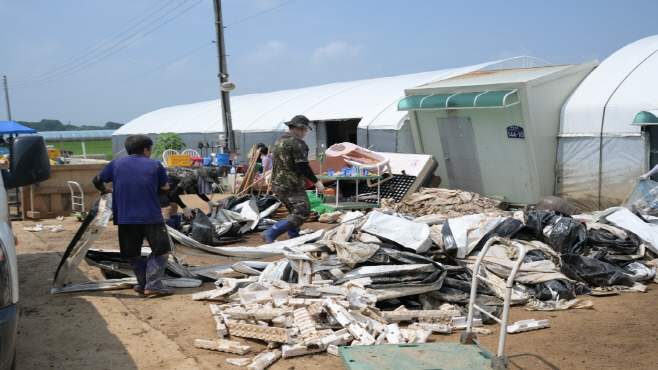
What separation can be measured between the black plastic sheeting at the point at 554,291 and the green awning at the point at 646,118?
5658mm

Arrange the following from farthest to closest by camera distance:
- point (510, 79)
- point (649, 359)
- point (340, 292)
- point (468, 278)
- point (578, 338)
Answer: point (510, 79) < point (468, 278) < point (340, 292) < point (578, 338) < point (649, 359)

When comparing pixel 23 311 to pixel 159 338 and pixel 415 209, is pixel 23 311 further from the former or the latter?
pixel 415 209

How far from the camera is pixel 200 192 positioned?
27.3 ft

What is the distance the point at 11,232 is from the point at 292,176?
4244 mm

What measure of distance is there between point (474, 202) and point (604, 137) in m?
2.93

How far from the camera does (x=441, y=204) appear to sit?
10430mm

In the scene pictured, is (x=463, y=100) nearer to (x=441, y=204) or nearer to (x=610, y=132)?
(x=441, y=204)

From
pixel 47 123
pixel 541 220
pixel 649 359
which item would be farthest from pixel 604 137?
pixel 47 123

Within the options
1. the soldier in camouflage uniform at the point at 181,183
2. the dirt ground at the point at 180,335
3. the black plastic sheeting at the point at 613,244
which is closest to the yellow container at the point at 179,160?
the soldier in camouflage uniform at the point at 181,183

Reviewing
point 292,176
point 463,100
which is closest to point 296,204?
point 292,176

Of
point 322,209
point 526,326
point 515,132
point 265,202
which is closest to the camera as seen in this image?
point 526,326

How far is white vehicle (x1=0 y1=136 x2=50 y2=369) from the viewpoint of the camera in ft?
9.75

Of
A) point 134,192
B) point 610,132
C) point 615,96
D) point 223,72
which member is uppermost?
point 223,72

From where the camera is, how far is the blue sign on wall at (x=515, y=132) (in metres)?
11.2
